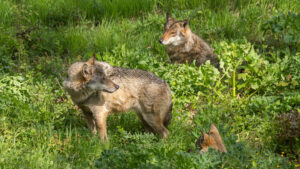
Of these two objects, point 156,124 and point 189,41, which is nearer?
point 156,124

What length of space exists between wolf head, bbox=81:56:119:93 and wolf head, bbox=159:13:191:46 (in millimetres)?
3522

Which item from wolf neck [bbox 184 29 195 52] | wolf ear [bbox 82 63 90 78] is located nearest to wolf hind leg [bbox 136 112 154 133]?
wolf ear [bbox 82 63 90 78]

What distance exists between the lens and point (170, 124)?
23.6ft

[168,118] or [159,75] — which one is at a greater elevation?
[159,75]

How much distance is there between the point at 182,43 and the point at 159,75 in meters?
1.98

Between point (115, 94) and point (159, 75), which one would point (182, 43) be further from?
point (115, 94)

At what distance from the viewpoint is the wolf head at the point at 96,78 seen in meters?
6.42

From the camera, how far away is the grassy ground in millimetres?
5559

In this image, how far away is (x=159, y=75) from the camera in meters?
8.32

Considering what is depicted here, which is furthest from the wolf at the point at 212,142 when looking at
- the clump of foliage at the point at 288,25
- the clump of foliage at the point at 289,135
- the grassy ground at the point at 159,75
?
the clump of foliage at the point at 288,25

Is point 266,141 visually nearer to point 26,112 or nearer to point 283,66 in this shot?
point 283,66

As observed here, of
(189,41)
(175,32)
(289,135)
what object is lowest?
(289,135)

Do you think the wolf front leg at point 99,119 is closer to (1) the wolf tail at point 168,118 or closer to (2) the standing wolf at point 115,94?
(2) the standing wolf at point 115,94

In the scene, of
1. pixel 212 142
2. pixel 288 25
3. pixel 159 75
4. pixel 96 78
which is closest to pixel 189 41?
pixel 159 75
